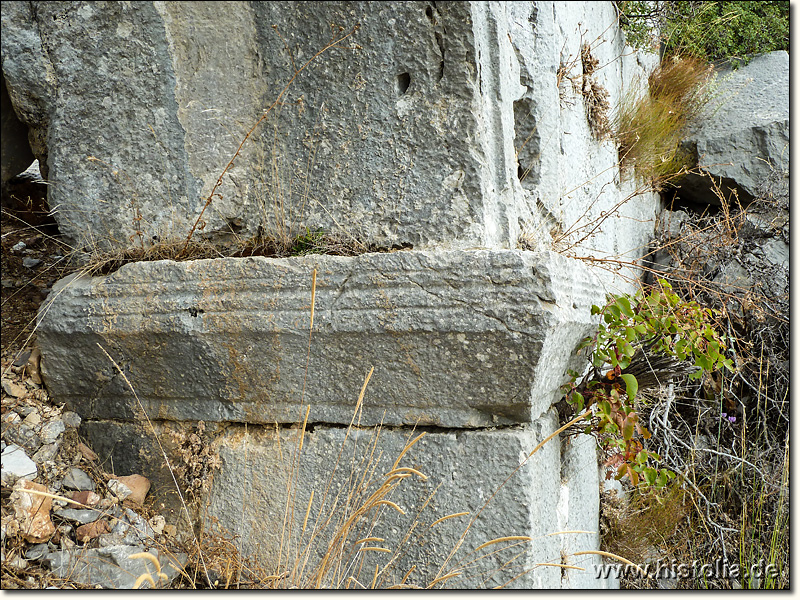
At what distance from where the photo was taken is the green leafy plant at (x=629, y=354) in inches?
74.6

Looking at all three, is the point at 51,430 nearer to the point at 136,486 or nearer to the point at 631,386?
the point at 136,486

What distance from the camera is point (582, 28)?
290cm

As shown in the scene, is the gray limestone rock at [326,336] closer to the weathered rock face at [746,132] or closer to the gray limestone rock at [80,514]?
the gray limestone rock at [80,514]

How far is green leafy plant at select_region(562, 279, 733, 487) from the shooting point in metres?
1.89

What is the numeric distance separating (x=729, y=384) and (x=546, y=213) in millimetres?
1859

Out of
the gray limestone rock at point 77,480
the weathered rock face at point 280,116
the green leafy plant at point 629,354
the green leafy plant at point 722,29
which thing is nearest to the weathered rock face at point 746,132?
the green leafy plant at point 722,29

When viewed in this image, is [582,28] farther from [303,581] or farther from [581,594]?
[303,581]

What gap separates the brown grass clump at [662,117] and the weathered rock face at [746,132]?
0.14 metres

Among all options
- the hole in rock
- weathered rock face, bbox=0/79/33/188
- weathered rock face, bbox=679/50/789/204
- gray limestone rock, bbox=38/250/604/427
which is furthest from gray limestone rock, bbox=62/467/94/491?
weathered rock face, bbox=679/50/789/204

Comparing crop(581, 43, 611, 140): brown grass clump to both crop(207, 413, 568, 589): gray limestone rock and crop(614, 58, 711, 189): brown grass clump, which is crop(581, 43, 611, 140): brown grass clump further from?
crop(207, 413, 568, 589): gray limestone rock

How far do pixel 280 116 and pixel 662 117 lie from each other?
268cm

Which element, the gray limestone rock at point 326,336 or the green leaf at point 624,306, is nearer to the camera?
the gray limestone rock at point 326,336

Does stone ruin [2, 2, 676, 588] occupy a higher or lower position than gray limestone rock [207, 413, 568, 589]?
higher

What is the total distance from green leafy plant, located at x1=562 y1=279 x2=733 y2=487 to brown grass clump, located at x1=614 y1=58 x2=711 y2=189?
4.95ft
